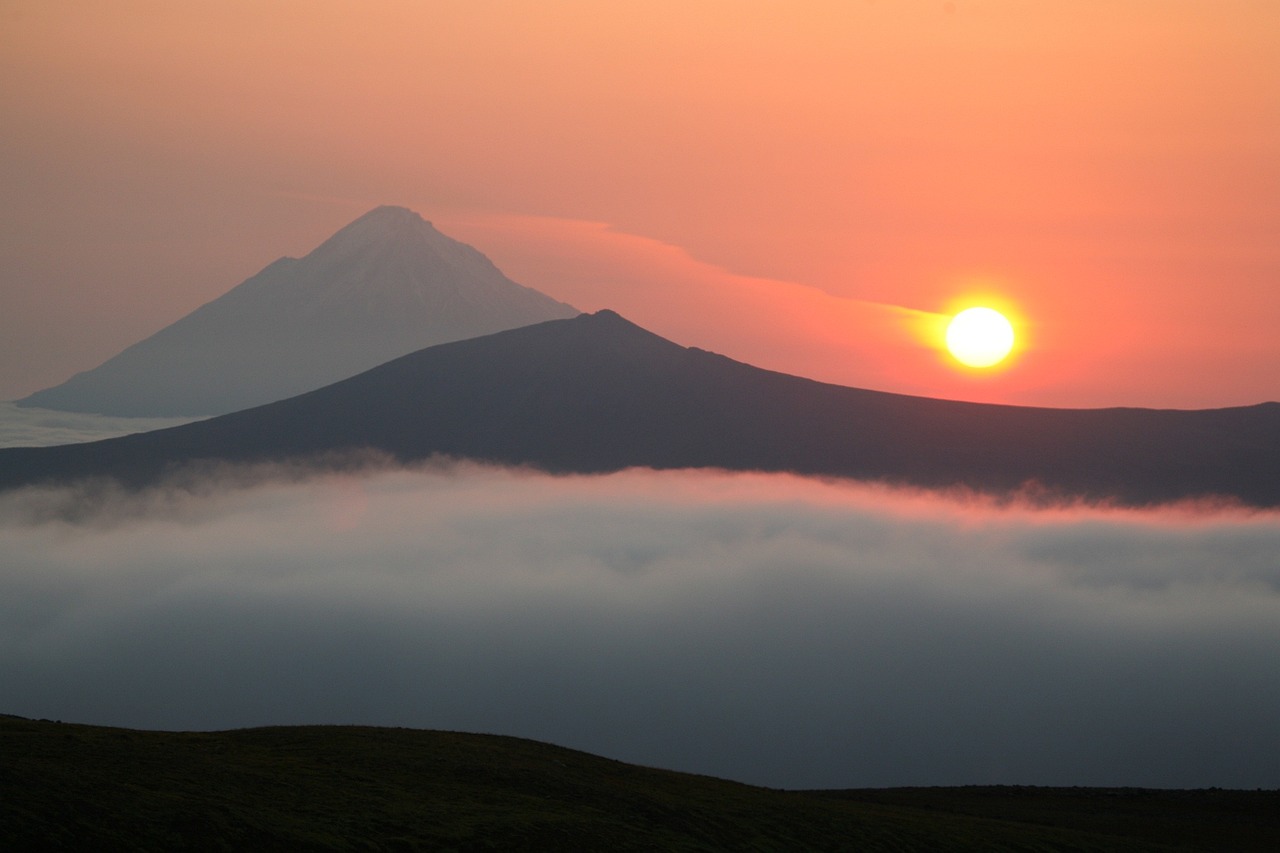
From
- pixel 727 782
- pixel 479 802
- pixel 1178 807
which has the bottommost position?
pixel 479 802

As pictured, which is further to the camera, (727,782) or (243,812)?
(727,782)

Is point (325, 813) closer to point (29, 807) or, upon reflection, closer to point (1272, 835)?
point (29, 807)

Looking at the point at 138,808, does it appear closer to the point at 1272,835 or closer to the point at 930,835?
the point at 930,835

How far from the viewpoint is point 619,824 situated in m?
59.5

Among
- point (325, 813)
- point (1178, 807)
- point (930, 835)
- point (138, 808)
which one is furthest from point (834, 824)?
point (1178, 807)

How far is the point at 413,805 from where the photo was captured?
55688 mm

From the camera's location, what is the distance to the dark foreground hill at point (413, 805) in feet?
148

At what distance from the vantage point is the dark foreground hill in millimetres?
44969

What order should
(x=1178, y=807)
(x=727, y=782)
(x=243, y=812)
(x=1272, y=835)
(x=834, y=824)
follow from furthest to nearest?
(x=1178, y=807), (x=1272, y=835), (x=727, y=782), (x=834, y=824), (x=243, y=812)

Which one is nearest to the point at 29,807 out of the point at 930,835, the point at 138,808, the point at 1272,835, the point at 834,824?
the point at 138,808

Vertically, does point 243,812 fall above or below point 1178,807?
below

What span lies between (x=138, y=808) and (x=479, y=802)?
54.7ft

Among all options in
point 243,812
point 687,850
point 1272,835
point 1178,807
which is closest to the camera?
point 243,812

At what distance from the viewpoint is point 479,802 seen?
58812 mm
